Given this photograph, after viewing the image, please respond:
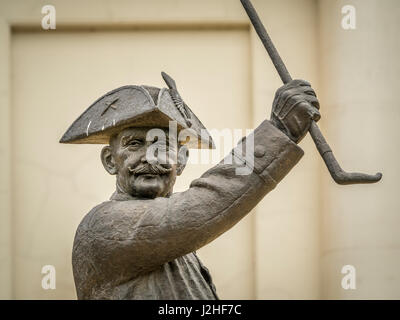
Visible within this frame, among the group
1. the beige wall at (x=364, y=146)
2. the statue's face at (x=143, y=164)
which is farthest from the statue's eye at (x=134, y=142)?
the beige wall at (x=364, y=146)

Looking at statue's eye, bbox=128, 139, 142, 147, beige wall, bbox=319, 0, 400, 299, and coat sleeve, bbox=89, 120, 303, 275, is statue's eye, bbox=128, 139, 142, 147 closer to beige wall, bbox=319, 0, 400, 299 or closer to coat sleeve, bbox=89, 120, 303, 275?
coat sleeve, bbox=89, 120, 303, 275

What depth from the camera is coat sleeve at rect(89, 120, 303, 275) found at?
636 centimetres

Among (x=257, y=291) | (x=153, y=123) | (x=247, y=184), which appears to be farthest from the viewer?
(x=257, y=291)

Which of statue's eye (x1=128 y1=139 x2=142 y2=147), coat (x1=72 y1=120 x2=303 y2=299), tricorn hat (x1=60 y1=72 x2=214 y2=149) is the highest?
tricorn hat (x1=60 y1=72 x2=214 y2=149)

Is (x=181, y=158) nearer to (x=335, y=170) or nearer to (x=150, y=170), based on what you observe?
(x=150, y=170)

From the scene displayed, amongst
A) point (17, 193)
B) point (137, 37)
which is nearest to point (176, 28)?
point (137, 37)

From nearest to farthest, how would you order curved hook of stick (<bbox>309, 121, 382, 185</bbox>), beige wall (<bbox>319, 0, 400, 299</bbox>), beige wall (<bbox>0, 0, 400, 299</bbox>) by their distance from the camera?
curved hook of stick (<bbox>309, 121, 382, 185</bbox>) < beige wall (<bbox>319, 0, 400, 299</bbox>) < beige wall (<bbox>0, 0, 400, 299</bbox>)

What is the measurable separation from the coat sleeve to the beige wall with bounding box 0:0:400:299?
3543 mm

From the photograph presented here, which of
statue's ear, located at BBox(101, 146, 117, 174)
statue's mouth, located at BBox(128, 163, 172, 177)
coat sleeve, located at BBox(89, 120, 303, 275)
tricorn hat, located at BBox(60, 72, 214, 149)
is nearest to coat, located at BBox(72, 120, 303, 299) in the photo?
coat sleeve, located at BBox(89, 120, 303, 275)

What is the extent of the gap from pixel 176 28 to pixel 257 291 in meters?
1.92

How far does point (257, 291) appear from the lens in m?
10.2

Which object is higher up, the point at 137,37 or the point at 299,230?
the point at 137,37

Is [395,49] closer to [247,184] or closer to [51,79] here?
[51,79]

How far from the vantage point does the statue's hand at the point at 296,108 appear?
20.8 feet
